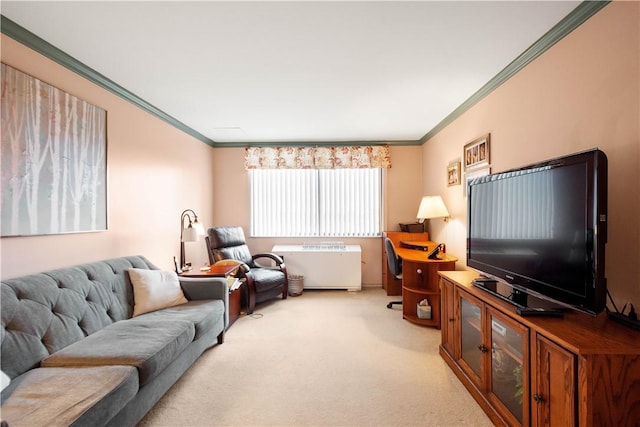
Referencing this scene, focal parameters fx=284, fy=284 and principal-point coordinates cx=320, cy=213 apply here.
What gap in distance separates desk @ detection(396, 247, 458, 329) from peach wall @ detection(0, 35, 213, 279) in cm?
282

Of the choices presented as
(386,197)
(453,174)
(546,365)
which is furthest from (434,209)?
(546,365)

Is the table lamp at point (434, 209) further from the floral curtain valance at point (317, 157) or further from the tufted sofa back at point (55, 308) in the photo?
the tufted sofa back at point (55, 308)

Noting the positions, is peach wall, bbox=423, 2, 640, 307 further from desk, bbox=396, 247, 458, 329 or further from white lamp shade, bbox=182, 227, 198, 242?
white lamp shade, bbox=182, 227, 198, 242

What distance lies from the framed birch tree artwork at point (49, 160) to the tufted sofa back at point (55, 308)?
0.34 meters

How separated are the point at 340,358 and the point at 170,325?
1.38 meters

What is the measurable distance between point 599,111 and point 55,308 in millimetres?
3341

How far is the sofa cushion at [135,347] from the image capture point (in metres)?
1.55

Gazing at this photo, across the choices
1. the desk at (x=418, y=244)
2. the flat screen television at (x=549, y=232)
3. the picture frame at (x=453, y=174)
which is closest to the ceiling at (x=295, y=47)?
the picture frame at (x=453, y=174)

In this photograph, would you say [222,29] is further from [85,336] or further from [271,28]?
[85,336]

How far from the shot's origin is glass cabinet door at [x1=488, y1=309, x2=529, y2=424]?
1.43 metres

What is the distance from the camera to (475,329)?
6.40ft

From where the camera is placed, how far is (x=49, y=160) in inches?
76.5

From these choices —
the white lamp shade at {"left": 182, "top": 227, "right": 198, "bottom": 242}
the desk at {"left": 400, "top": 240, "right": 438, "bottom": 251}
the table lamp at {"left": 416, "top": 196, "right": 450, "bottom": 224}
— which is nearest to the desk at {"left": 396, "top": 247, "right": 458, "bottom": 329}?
the desk at {"left": 400, "top": 240, "right": 438, "bottom": 251}

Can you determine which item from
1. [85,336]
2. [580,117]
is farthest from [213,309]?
[580,117]
